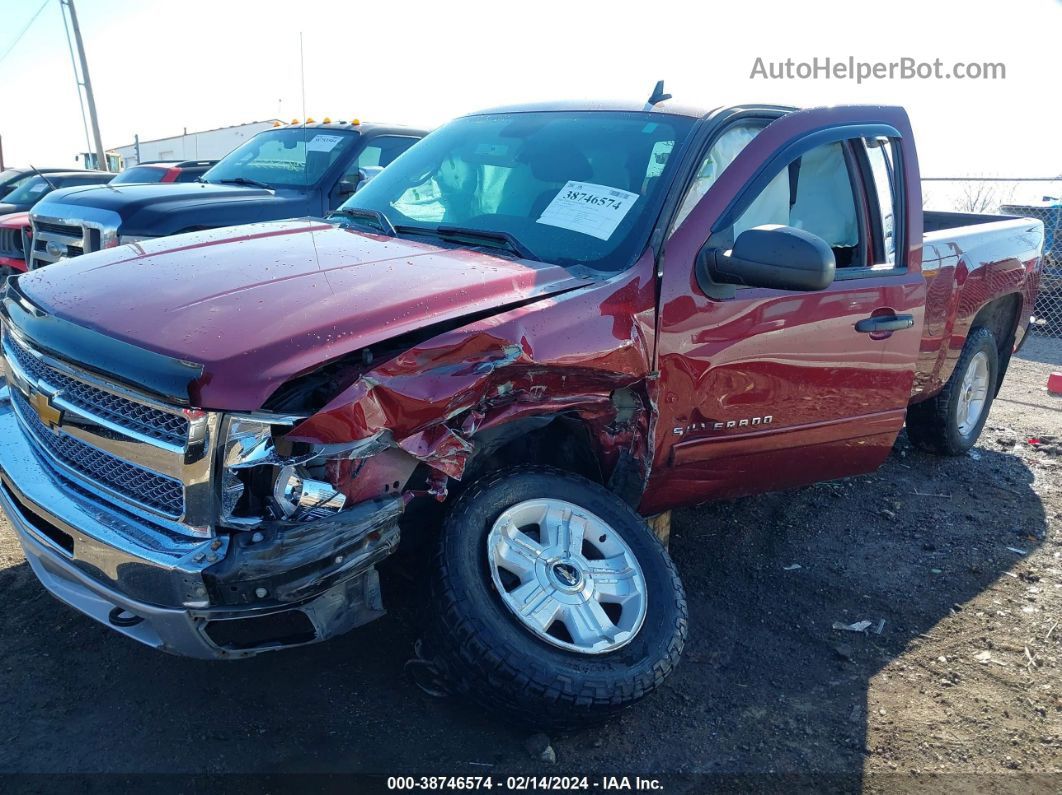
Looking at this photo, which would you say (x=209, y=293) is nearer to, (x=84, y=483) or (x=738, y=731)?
(x=84, y=483)

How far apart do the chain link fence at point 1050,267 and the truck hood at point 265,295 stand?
9793 mm

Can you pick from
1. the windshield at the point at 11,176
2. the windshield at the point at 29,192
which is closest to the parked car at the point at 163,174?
the windshield at the point at 29,192

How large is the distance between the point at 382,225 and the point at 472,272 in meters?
0.88

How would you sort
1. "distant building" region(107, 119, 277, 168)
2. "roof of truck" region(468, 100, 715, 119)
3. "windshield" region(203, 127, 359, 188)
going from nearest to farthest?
1. "roof of truck" region(468, 100, 715, 119)
2. "windshield" region(203, 127, 359, 188)
3. "distant building" region(107, 119, 277, 168)

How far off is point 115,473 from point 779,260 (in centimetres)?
215

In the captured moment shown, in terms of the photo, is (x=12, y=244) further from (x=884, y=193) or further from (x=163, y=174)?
(x=884, y=193)

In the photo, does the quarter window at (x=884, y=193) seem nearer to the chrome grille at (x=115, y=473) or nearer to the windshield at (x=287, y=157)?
the chrome grille at (x=115, y=473)

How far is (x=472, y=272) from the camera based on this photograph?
288cm

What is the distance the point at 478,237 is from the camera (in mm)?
3318

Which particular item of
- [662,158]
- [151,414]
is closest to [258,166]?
[662,158]

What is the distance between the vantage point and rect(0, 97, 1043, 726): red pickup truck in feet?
7.61

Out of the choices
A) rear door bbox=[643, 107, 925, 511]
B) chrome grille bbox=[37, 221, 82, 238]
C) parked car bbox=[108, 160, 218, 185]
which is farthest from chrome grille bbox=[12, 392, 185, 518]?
parked car bbox=[108, 160, 218, 185]

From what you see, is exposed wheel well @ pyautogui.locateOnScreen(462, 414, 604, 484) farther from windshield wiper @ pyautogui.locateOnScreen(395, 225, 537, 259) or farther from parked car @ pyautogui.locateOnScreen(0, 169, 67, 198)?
parked car @ pyautogui.locateOnScreen(0, 169, 67, 198)

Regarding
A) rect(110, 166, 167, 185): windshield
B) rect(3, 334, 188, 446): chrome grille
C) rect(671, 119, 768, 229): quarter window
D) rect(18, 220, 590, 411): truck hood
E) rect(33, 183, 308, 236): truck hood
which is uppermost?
rect(671, 119, 768, 229): quarter window
